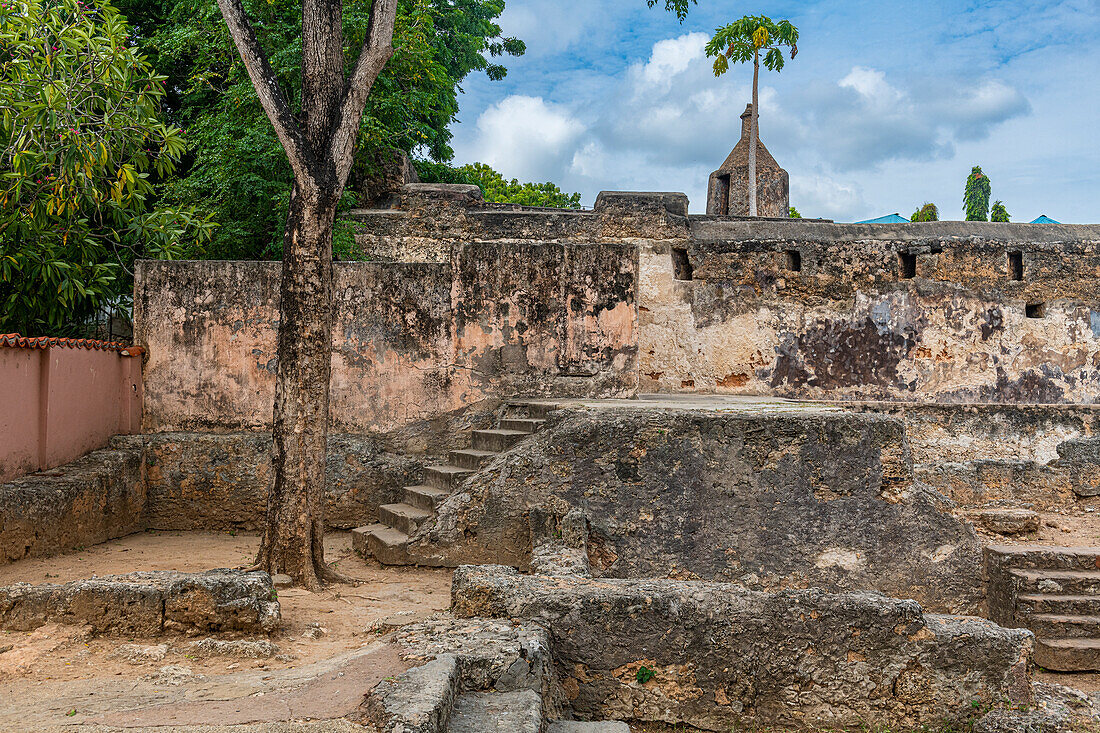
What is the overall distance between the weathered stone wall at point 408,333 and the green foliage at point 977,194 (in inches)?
1048

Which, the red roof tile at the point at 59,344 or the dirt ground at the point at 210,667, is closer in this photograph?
the dirt ground at the point at 210,667

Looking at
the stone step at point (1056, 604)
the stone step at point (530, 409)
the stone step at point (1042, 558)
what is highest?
the stone step at point (530, 409)

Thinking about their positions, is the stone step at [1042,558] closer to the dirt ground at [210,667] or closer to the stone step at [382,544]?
the dirt ground at [210,667]

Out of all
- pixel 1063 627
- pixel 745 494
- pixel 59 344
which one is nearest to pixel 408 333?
pixel 59 344

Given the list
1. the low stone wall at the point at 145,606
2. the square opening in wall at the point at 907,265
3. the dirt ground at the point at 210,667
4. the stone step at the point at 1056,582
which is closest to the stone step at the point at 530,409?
the dirt ground at the point at 210,667

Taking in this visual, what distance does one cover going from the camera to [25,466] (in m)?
6.34

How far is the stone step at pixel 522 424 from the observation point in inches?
252

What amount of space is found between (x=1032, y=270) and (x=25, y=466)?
1047cm

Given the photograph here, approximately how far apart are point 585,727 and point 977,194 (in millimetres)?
31212

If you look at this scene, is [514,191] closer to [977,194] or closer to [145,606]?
[977,194]

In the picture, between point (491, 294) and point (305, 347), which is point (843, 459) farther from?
point (305, 347)

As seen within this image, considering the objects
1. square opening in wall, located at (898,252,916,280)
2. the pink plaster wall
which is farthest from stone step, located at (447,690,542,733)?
square opening in wall, located at (898,252,916,280)

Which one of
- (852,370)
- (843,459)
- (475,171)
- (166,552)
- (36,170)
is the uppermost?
(475,171)

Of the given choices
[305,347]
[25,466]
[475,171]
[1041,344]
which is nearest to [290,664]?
[305,347]
